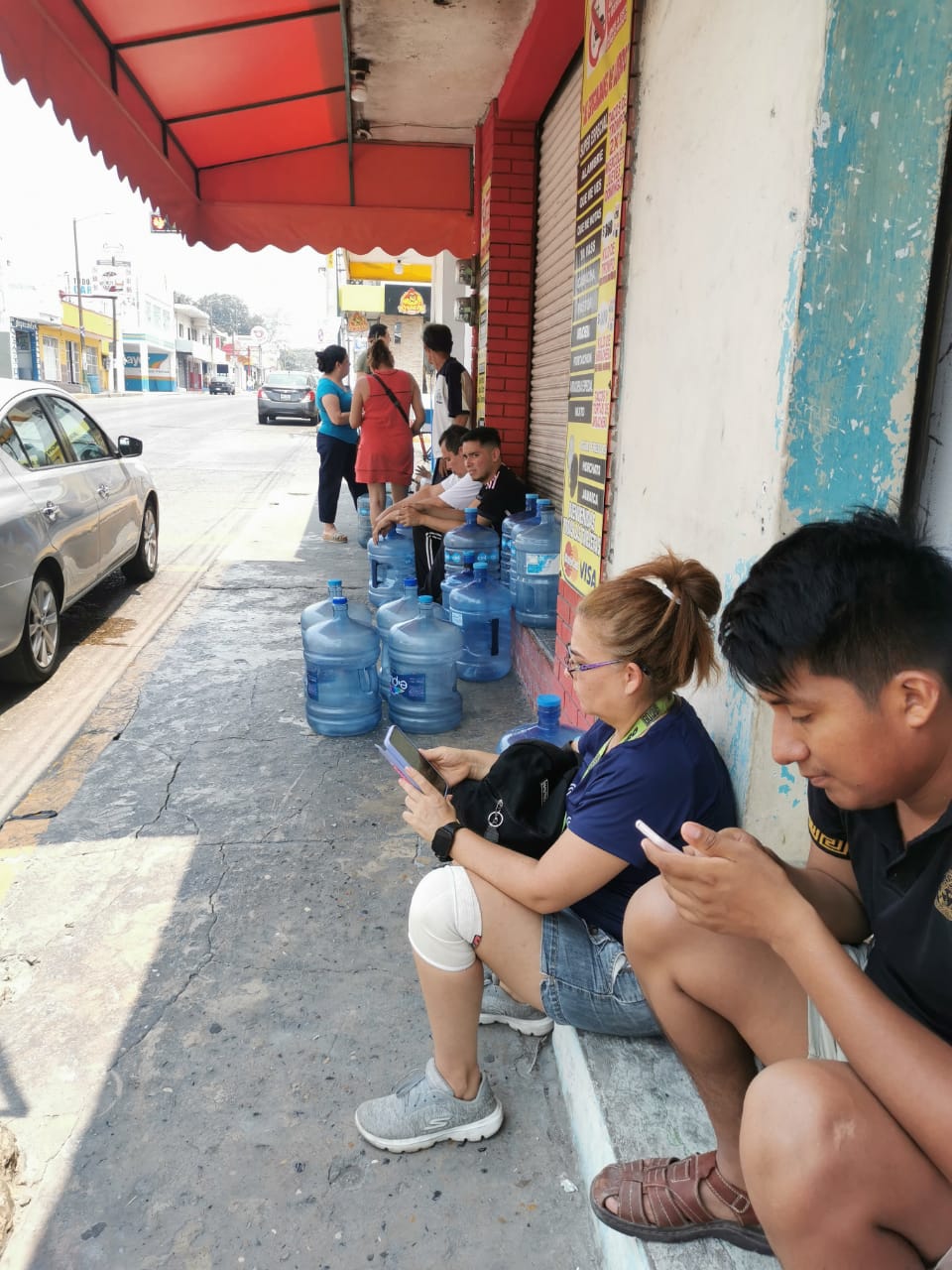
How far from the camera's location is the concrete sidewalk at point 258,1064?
6.10ft

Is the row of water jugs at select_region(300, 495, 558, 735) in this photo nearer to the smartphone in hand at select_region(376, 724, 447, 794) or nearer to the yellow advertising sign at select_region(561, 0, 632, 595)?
the yellow advertising sign at select_region(561, 0, 632, 595)

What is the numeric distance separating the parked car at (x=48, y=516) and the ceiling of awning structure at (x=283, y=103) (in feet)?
5.41

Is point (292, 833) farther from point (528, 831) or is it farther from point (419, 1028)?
point (528, 831)

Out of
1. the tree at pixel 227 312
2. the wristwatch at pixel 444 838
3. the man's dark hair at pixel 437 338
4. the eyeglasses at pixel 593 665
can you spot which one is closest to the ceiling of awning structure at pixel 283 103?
the man's dark hair at pixel 437 338

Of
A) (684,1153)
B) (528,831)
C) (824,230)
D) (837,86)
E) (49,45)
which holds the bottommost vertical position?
(684,1153)

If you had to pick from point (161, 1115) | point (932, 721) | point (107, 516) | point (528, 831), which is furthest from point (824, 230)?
point (107, 516)

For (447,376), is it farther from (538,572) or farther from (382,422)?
(538,572)

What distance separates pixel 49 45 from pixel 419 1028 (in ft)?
14.6

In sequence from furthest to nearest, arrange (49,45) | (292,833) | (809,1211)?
(49,45)
(292,833)
(809,1211)

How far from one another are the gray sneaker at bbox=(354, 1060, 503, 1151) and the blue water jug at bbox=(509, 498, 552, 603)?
3778mm

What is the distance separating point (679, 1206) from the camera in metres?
1.60

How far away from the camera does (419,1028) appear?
2.47 meters

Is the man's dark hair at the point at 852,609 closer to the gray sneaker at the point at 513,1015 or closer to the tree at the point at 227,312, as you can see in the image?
the gray sneaker at the point at 513,1015

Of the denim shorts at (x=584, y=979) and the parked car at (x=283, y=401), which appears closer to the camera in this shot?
the denim shorts at (x=584, y=979)
